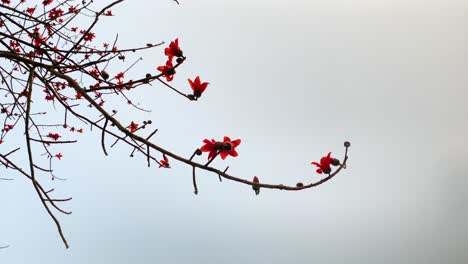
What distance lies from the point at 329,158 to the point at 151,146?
727 millimetres

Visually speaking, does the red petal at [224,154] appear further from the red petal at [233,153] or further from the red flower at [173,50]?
the red flower at [173,50]

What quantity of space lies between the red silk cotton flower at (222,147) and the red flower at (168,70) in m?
0.45

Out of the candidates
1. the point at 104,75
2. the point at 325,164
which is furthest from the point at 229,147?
the point at 104,75

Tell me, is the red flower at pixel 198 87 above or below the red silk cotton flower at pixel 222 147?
above

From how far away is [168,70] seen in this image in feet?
6.02

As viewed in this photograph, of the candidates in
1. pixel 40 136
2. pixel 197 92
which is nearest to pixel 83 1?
pixel 40 136

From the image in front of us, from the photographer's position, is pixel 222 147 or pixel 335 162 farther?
pixel 335 162

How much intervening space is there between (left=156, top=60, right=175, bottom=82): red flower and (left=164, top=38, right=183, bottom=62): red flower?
0.14 ft

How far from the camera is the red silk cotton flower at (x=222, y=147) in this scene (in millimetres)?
1486

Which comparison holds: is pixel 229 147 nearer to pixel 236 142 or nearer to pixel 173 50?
pixel 236 142

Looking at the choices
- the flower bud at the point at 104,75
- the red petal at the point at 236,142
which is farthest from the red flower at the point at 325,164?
the flower bud at the point at 104,75

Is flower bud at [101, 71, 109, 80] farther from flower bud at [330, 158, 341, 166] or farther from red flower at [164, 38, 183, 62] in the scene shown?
flower bud at [330, 158, 341, 166]

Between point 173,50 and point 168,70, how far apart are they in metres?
0.09

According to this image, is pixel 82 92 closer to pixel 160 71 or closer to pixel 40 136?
pixel 160 71
